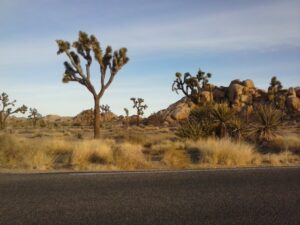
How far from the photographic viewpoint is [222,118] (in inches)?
784

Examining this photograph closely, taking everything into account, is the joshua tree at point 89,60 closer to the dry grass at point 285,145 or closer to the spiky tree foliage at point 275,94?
the dry grass at point 285,145

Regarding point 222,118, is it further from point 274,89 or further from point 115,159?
point 274,89

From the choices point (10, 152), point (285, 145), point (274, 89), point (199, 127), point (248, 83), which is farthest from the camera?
point (248, 83)

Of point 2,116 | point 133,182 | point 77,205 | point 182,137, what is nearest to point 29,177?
point 133,182

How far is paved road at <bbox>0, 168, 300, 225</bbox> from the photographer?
478cm

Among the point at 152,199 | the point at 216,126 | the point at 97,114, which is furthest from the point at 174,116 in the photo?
the point at 152,199

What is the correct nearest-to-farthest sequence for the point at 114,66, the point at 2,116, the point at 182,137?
the point at 182,137, the point at 114,66, the point at 2,116

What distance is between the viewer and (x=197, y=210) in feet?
17.0

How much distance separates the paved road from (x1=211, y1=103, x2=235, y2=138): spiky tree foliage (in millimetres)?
11570

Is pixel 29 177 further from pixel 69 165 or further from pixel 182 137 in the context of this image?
pixel 182 137

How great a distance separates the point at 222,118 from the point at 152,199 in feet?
47.6

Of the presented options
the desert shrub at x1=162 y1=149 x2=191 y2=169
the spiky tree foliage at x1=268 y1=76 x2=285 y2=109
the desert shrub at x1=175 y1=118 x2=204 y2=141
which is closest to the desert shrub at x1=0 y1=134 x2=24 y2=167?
the desert shrub at x1=162 y1=149 x2=191 y2=169

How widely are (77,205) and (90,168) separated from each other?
5439 mm

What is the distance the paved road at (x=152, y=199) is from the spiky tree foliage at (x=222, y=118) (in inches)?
456
